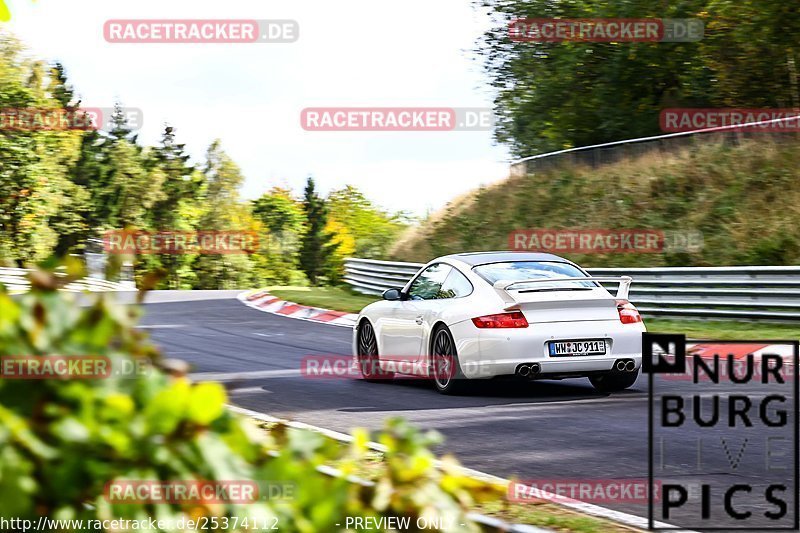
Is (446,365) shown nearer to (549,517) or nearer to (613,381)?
(613,381)

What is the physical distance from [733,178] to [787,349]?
12.6 m

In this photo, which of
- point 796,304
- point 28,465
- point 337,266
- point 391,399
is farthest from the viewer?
point 337,266

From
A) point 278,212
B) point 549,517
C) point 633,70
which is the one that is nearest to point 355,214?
point 278,212

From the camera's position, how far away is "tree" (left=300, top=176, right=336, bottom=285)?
4719 inches

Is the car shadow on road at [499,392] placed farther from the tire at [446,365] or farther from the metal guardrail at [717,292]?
the metal guardrail at [717,292]

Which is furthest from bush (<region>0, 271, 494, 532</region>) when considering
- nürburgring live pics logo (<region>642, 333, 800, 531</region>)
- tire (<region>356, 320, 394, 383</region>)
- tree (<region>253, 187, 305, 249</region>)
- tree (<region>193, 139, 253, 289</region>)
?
tree (<region>253, 187, 305, 249</region>)

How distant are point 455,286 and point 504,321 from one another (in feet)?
3.46

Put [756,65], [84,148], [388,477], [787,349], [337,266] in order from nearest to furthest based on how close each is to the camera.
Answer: [388,477] → [787,349] → [756,65] → [84,148] → [337,266]

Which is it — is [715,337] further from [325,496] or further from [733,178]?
[325,496]

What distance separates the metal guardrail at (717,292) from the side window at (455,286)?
760 centimetres

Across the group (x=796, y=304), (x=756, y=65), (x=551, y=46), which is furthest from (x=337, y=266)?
(x=796, y=304)

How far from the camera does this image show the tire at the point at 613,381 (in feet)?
38.3

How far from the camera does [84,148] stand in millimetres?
82562

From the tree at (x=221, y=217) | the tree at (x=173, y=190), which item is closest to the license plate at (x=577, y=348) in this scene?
the tree at (x=173, y=190)
